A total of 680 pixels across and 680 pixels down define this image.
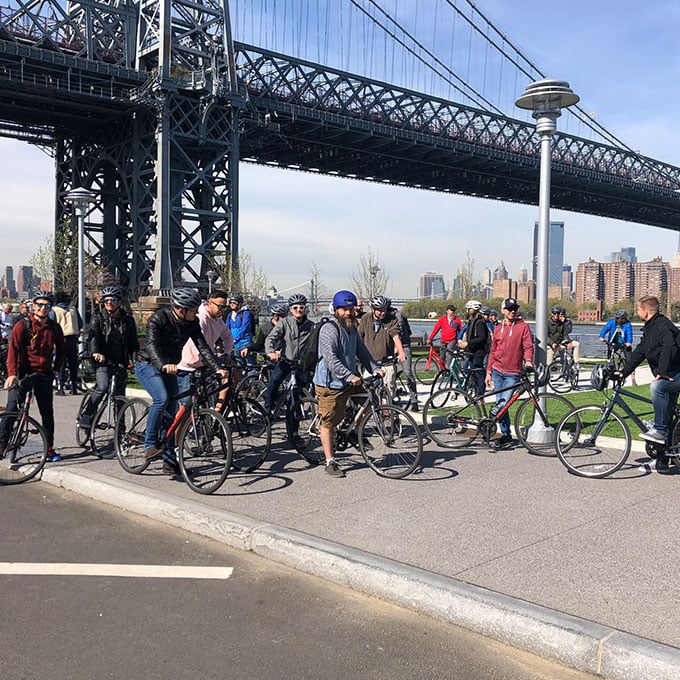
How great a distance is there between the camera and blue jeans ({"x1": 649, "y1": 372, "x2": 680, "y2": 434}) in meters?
7.04

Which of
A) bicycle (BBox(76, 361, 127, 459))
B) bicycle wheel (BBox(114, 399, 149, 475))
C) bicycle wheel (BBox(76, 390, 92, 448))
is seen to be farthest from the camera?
bicycle wheel (BBox(76, 390, 92, 448))

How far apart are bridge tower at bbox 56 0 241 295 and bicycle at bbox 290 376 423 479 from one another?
3171 cm

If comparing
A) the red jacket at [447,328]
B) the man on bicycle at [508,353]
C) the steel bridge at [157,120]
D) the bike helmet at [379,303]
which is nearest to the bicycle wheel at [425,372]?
the red jacket at [447,328]

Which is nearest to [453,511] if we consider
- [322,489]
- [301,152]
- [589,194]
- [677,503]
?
[322,489]

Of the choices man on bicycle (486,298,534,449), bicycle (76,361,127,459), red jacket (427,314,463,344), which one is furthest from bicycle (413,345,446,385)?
bicycle (76,361,127,459)

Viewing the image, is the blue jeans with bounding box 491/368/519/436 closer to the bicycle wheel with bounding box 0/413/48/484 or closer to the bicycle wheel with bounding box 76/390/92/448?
the bicycle wheel with bounding box 76/390/92/448

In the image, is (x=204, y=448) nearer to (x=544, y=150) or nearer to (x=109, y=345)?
(x=109, y=345)

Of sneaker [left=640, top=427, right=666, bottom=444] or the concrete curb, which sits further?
sneaker [left=640, top=427, right=666, bottom=444]

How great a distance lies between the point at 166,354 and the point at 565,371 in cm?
1180

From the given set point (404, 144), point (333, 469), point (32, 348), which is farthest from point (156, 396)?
point (404, 144)

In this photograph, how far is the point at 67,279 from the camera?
124 ft

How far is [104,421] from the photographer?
866 cm

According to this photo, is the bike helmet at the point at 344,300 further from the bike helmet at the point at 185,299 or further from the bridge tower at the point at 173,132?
the bridge tower at the point at 173,132

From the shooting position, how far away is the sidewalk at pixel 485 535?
3.77 m
